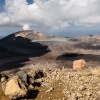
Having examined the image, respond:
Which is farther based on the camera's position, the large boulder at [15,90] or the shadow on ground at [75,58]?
the shadow on ground at [75,58]

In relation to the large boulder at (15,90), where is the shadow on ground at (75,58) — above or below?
below

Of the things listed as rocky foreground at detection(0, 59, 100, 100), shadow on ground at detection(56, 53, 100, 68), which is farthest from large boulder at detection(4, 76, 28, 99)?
shadow on ground at detection(56, 53, 100, 68)

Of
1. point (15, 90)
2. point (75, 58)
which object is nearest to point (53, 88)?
point (15, 90)

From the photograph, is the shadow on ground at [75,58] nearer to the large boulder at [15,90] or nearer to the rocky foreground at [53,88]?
the rocky foreground at [53,88]

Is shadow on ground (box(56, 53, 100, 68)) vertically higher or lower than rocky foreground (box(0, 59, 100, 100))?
lower

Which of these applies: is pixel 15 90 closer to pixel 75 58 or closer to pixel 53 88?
pixel 53 88

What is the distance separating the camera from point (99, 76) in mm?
30938

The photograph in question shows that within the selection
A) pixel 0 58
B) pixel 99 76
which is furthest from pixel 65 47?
pixel 99 76

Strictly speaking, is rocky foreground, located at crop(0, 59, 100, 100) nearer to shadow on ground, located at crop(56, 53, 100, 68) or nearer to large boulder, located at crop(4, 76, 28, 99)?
large boulder, located at crop(4, 76, 28, 99)

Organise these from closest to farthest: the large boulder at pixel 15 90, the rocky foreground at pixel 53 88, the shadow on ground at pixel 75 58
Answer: the large boulder at pixel 15 90 → the rocky foreground at pixel 53 88 → the shadow on ground at pixel 75 58

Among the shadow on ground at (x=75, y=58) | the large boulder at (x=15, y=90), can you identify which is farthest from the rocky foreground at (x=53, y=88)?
the shadow on ground at (x=75, y=58)

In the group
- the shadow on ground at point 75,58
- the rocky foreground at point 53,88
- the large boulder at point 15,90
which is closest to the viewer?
the large boulder at point 15,90

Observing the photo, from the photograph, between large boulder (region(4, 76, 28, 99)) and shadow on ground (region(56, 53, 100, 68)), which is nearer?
large boulder (region(4, 76, 28, 99))

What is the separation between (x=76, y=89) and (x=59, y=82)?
129 inches
